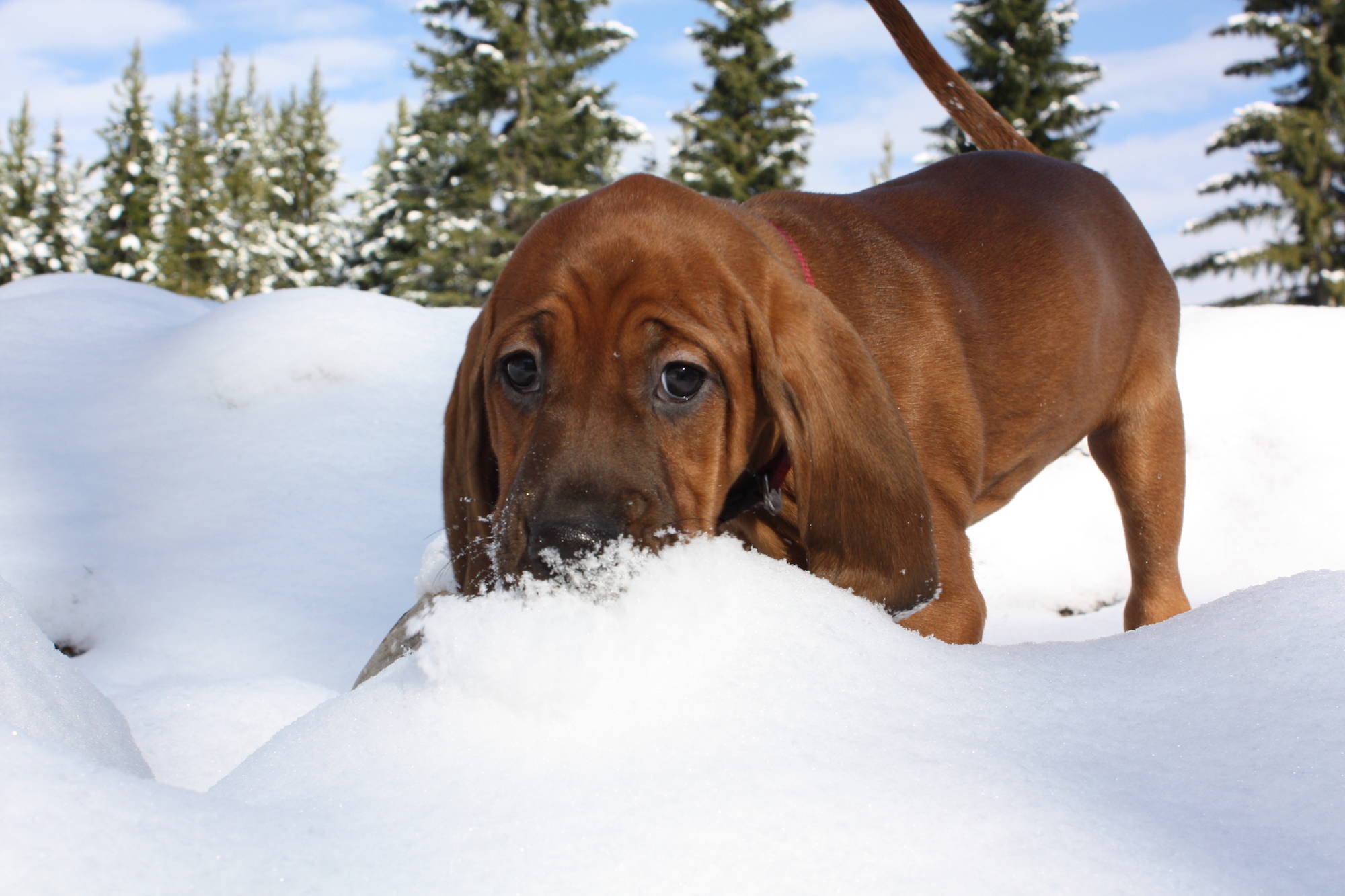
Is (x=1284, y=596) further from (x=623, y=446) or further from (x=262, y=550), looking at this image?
(x=262, y=550)

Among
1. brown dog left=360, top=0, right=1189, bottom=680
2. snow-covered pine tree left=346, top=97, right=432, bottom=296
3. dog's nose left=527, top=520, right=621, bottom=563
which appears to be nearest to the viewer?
dog's nose left=527, top=520, right=621, bottom=563

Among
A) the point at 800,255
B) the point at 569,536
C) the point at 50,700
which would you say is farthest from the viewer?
the point at 800,255

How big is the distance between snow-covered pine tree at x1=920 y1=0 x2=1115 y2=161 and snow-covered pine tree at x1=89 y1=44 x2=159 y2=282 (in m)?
30.1

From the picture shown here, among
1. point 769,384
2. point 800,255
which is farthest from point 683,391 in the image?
point 800,255

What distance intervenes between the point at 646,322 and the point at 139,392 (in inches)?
162

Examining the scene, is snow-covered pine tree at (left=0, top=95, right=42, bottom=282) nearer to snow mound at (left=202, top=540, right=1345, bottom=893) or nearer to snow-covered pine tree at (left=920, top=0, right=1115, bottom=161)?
snow-covered pine tree at (left=920, top=0, right=1115, bottom=161)

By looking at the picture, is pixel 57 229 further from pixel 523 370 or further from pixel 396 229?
pixel 523 370

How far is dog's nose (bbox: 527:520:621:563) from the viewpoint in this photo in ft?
6.15

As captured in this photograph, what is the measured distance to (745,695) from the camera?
1498 millimetres

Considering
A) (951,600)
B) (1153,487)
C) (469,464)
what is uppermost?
(469,464)

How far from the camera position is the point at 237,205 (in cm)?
5072

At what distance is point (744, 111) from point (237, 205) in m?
28.4

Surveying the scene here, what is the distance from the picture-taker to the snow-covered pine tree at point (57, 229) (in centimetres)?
4322

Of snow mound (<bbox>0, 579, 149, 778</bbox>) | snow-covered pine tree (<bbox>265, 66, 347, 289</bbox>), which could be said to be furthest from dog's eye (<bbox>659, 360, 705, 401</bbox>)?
snow-covered pine tree (<bbox>265, 66, 347, 289</bbox>)
